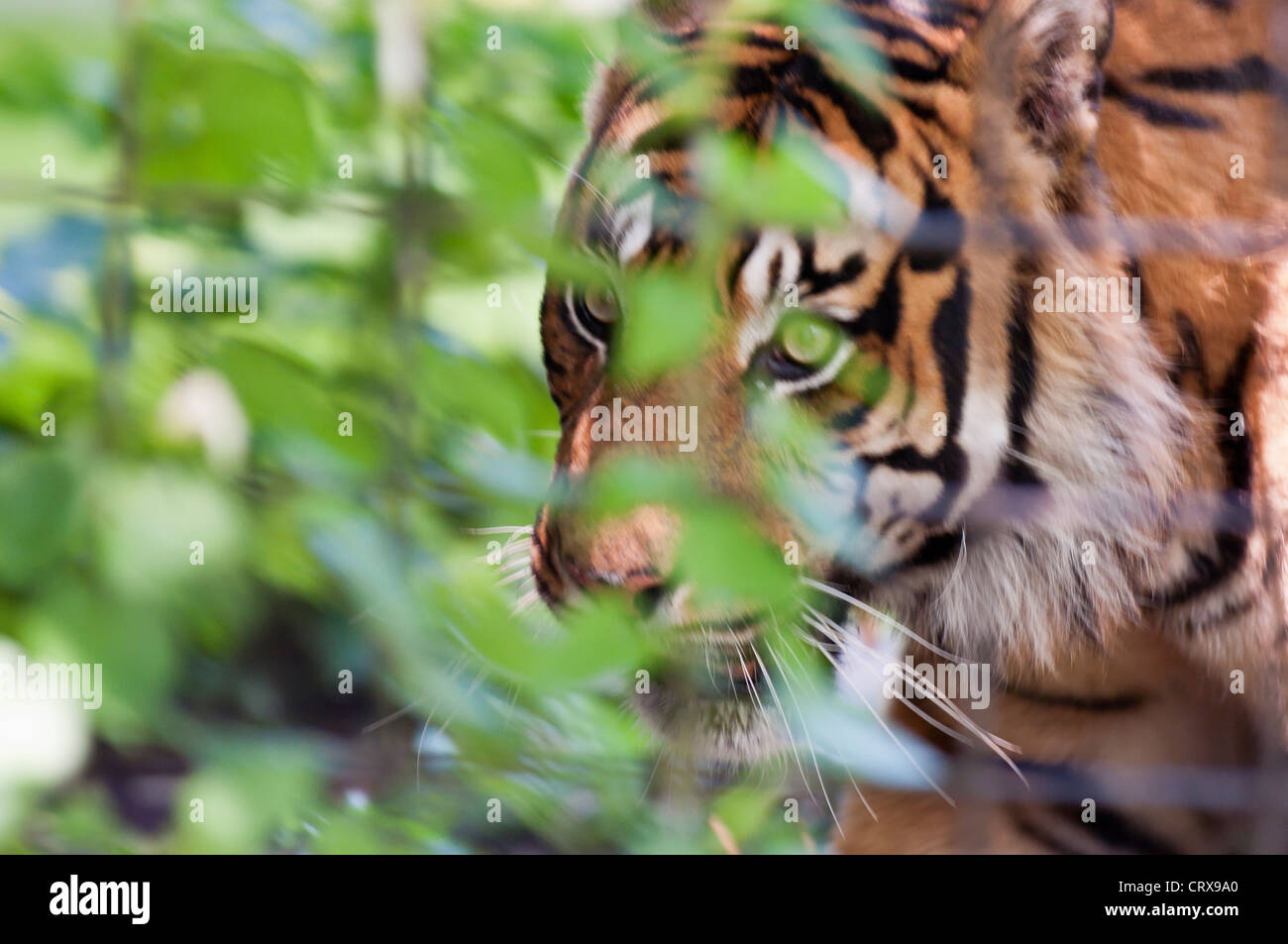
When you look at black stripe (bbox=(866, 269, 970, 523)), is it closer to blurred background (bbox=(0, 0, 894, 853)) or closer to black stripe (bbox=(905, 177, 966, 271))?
black stripe (bbox=(905, 177, 966, 271))

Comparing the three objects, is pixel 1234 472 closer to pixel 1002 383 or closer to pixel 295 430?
pixel 1002 383

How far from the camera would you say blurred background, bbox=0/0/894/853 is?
639 millimetres

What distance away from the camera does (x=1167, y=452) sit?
2.90 ft

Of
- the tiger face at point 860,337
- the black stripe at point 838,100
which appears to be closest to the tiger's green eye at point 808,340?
the tiger face at point 860,337

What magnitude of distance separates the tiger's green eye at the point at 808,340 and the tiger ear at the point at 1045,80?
197 millimetres

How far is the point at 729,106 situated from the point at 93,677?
590mm

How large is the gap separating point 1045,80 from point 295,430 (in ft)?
1.97

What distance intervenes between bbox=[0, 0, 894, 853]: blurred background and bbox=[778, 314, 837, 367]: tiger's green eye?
0.19 meters

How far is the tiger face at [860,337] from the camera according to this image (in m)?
0.78

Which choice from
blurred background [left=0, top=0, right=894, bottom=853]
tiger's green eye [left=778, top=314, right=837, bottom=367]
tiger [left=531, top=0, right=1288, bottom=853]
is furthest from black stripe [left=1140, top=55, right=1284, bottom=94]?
blurred background [left=0, top=0, right=894, bottom=853]

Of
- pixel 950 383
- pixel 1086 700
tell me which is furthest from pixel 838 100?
pixel 1086 700

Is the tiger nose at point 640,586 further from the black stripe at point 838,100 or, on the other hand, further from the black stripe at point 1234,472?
the black stripe at point 1234,472
